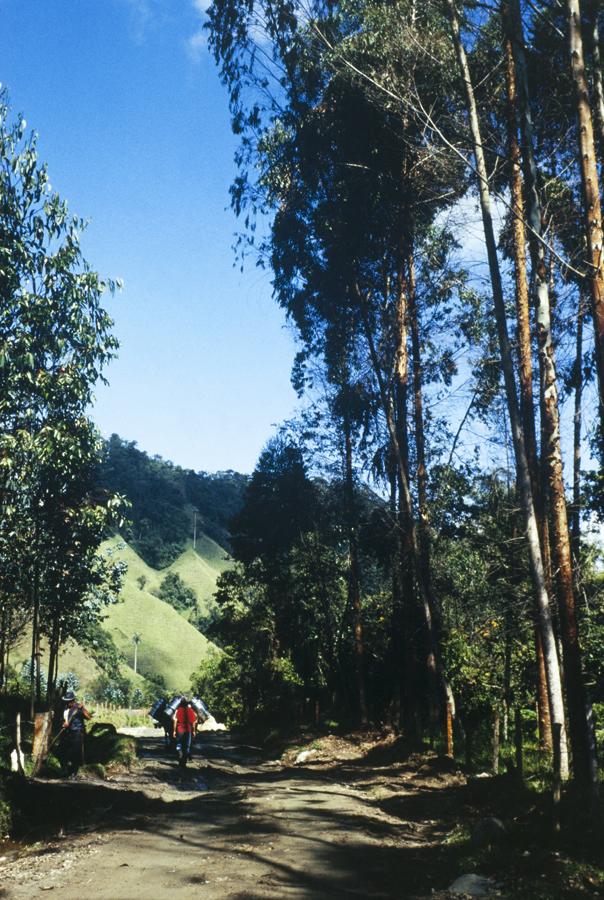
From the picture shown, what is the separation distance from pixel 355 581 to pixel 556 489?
1593 centimetres

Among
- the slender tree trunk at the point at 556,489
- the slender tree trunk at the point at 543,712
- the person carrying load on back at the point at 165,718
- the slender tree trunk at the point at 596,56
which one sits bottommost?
the person carrying load on back at the point at 165,718

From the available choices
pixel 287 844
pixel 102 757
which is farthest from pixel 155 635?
pixel 287 844

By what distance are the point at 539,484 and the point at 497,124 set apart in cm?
823

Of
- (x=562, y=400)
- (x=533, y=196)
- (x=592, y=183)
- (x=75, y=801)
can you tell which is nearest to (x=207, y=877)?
(x=75, y=801)

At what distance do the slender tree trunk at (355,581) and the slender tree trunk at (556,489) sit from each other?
14.7m

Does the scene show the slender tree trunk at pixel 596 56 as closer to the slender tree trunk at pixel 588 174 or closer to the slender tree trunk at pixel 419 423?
the slender tree trunk at pixel 588 174

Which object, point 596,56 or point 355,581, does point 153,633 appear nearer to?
point 355,581

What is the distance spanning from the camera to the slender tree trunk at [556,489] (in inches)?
456

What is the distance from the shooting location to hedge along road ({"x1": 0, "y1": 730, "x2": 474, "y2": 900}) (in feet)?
26.0

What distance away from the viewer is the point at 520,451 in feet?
46.5

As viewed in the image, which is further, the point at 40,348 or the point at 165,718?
the point at 165,718

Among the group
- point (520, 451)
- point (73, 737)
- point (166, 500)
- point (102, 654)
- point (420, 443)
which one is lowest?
point (73, 737)

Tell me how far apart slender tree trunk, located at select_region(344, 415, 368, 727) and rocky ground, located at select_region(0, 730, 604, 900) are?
10.7m

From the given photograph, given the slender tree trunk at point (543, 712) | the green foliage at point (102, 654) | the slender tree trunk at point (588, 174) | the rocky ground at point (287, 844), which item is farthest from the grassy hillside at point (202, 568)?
the slender tree trunk at point (588, 174)
